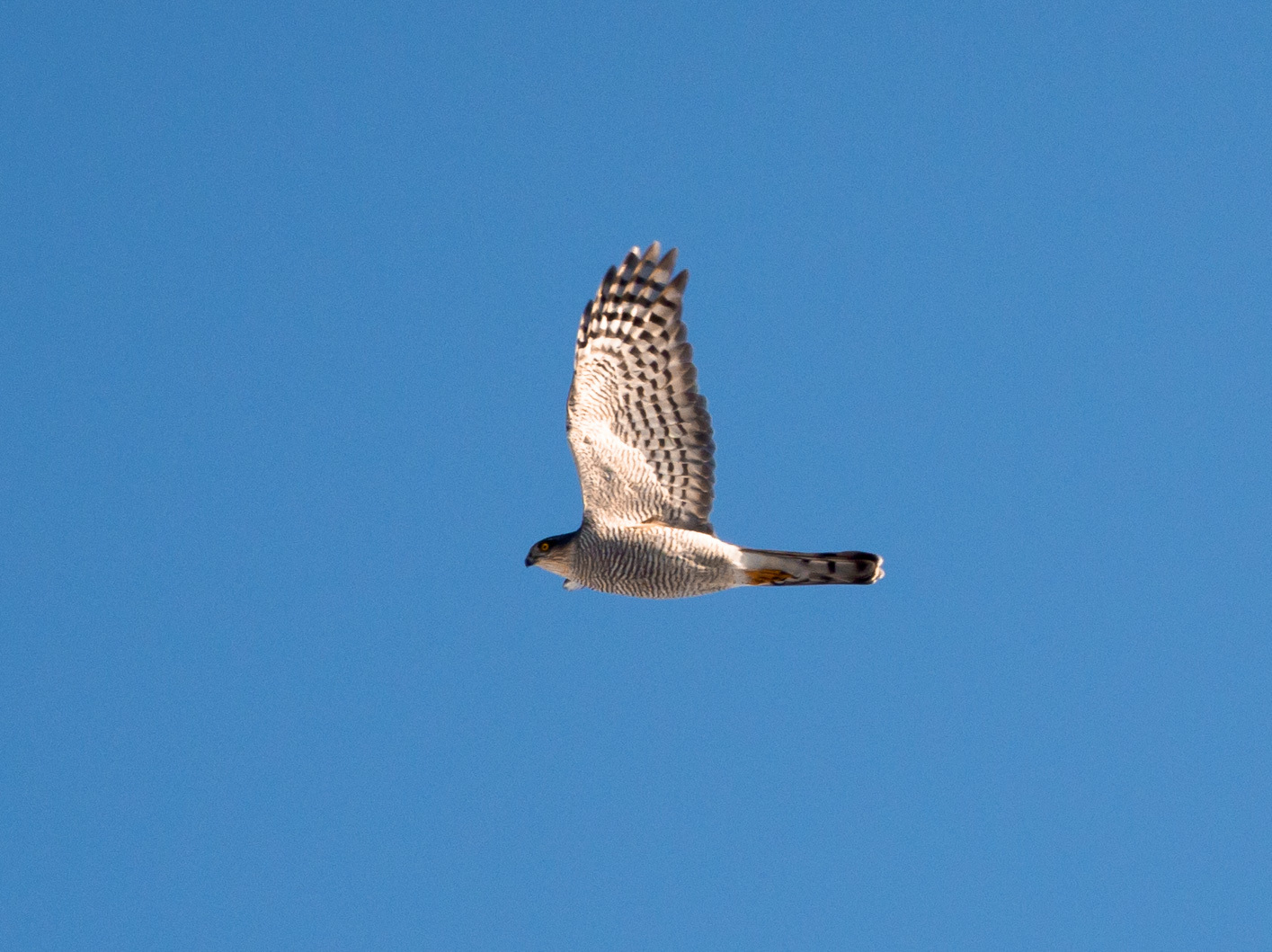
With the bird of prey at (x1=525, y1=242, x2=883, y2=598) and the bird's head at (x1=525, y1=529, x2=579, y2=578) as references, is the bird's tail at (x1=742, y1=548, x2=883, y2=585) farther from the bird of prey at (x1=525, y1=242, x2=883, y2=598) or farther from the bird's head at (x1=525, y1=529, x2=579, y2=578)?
the bird's head at (x1=525, y1=529, x2=579, y2=578)

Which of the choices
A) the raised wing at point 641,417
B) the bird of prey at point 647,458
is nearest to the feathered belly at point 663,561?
the bird of prey at point 647,458

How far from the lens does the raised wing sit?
817cm

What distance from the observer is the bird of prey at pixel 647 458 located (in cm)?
812

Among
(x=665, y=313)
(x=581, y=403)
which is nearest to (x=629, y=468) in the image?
(x=581, y=403)

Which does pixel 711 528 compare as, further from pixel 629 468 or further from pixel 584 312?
pixel 584 312

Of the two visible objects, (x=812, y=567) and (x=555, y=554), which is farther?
(x=555, y=554)

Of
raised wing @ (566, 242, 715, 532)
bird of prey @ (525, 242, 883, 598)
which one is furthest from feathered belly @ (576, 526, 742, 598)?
raised wing @ (566, 242, 715, 532)

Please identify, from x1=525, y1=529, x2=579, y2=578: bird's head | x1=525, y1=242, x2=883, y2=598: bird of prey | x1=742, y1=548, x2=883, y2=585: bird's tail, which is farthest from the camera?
x1=525, y1=529, x2=579, y2=578: bird's head

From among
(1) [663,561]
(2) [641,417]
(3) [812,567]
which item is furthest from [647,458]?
(3) [812,567]

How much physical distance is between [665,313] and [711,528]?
166 cm

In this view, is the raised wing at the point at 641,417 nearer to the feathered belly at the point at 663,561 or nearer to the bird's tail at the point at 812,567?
the feathered belly at the point at 663,561

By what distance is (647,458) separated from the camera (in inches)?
324

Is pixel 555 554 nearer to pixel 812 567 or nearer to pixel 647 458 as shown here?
pixel 647 458

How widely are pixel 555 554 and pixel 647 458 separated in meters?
1.05
